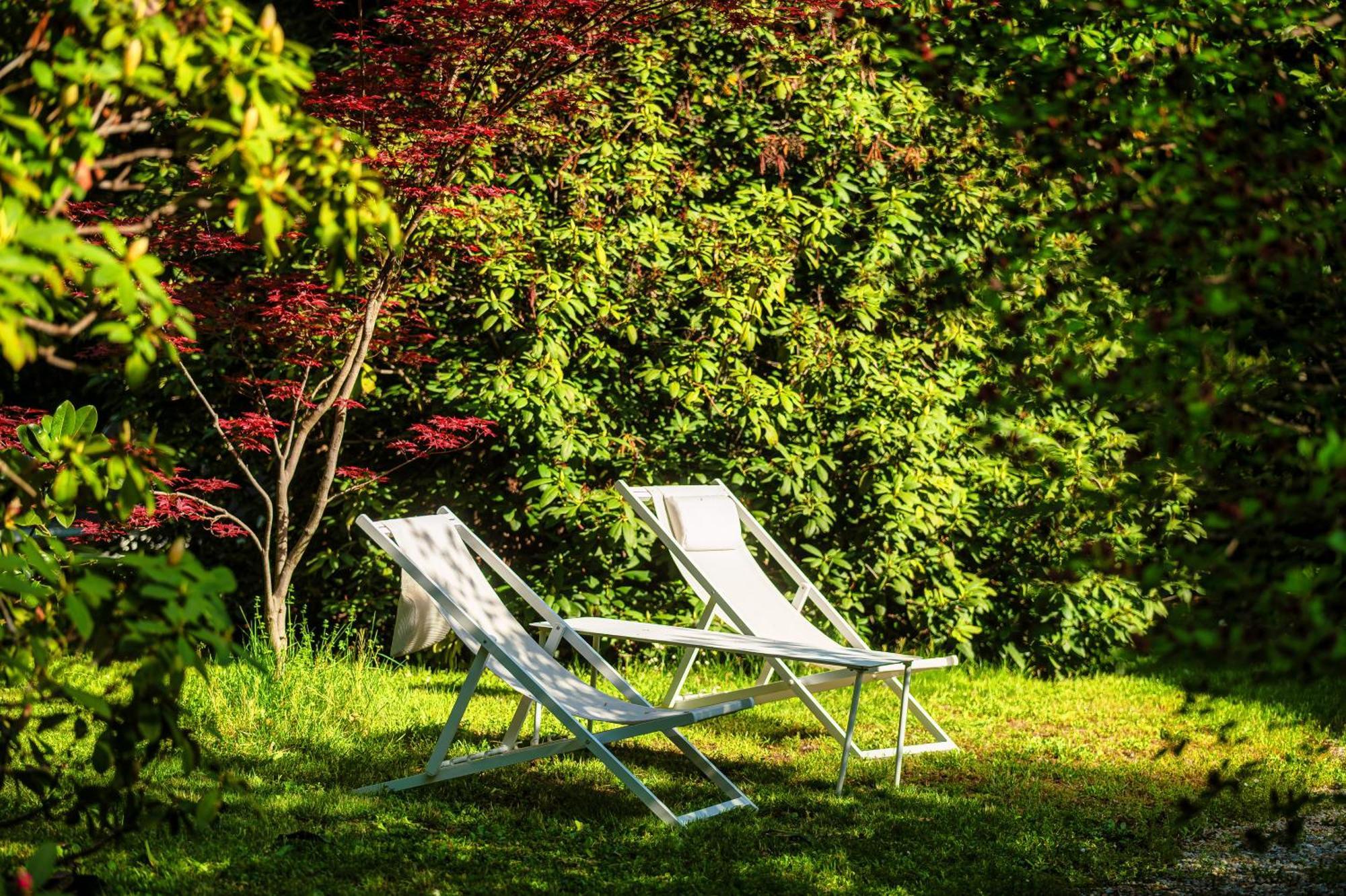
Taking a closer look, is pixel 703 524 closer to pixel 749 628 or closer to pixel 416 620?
pixel 749 628

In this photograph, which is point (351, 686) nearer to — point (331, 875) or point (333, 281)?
point (331, 875)

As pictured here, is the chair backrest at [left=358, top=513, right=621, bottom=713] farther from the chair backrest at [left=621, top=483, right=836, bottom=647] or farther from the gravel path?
the gravel path

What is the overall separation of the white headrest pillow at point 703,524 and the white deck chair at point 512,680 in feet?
3.37

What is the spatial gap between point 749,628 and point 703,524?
26.0 inches

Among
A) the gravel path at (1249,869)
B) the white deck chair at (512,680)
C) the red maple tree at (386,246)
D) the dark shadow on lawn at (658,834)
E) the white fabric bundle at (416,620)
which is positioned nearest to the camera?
the dark shadow on lawn at (658,834)

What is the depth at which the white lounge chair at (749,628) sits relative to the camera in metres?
5.23

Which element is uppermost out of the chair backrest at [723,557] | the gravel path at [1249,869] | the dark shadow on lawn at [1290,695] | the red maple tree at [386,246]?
the red maple tree at [386,246]

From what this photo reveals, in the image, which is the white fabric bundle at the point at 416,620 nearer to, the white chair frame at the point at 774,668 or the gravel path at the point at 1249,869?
the white chair frame at the point at 774,668

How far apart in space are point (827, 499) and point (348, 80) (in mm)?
3500

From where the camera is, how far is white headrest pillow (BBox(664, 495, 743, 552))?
613 cm

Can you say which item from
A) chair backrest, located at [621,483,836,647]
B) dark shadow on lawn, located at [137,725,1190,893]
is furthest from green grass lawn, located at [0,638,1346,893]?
chair backrest, located at [621,483,836,647]

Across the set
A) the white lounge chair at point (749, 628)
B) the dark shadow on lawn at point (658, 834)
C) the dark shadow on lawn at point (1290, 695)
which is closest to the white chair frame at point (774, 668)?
the white lounge chair at point (749, 628)

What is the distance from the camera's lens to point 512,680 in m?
4.68

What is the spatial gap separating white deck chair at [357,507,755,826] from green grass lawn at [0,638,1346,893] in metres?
0.15
